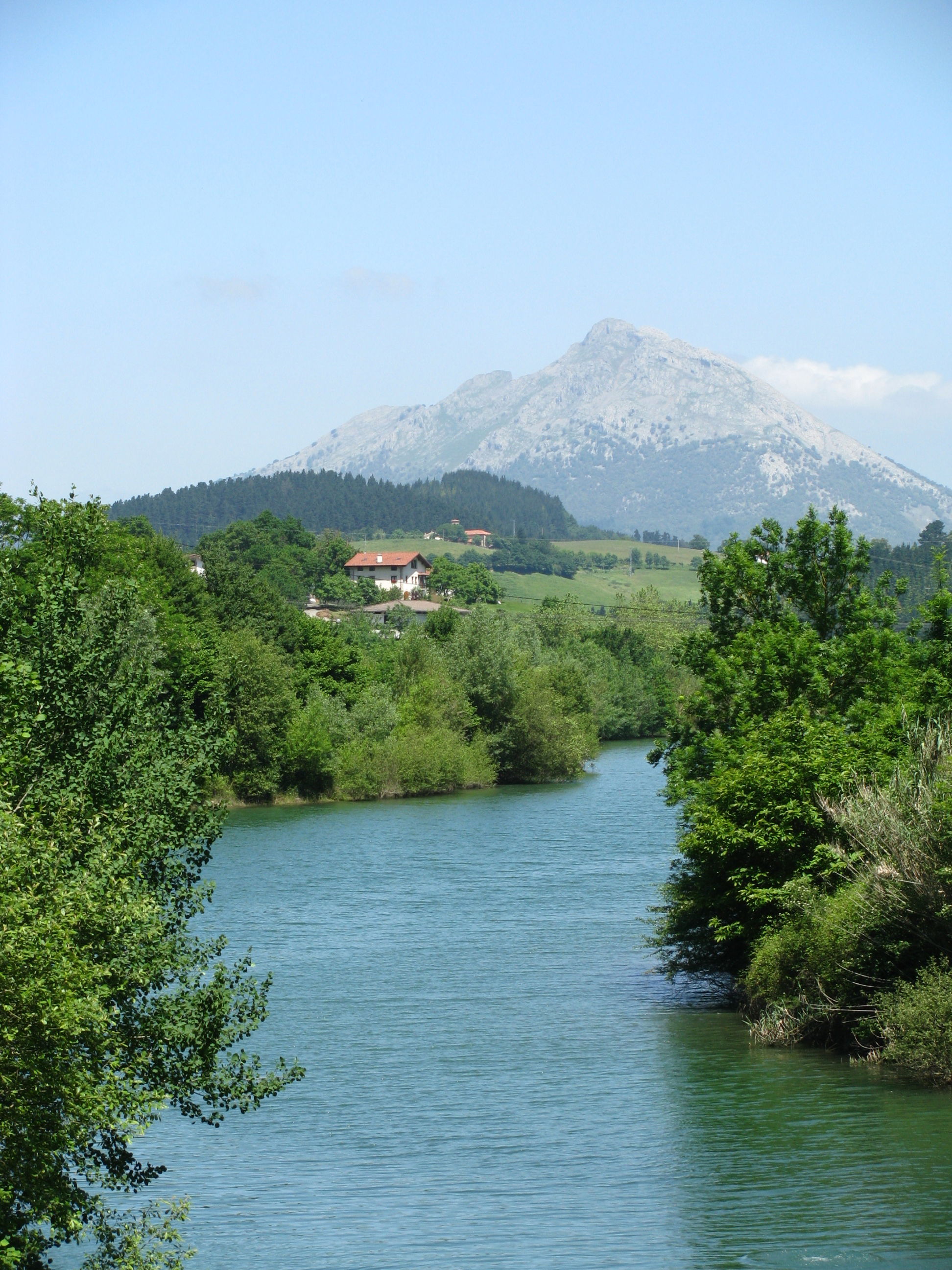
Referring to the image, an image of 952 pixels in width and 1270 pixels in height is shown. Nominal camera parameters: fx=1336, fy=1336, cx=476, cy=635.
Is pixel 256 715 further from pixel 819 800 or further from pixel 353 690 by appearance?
pixel 819 800

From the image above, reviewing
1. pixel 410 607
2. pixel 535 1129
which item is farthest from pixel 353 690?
pixel 410 607

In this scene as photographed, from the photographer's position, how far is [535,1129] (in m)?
25.3

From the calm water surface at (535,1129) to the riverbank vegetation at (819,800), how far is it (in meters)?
1.38

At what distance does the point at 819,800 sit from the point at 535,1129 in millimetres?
9245

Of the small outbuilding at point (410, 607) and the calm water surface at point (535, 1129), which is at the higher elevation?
the small outbuilding at point (410, 607)

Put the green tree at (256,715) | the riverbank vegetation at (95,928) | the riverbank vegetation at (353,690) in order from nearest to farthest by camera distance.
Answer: the riverbank vegetation at (95,928), the riverbank vegetation at (353,690), the green tree at (256,715)

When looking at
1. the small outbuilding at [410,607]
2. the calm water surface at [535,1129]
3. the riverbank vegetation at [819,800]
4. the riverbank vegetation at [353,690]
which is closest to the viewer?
→ the calm water surface at [535,1129]

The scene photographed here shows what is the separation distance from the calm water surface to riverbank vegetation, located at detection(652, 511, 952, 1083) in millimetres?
1385

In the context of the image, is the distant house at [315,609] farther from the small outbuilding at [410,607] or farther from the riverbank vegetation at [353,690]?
the riverbank vegetation at [353,690]

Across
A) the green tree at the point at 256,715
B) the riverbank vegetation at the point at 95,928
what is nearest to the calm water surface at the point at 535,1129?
the riverbank vegetation at the point at 95,928

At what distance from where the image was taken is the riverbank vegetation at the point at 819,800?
25.0 meters

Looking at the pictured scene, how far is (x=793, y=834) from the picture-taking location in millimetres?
29359

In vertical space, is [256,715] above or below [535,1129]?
above

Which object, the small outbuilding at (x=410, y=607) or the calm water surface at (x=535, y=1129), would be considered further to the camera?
the small outbuilding at (x=410, y=607)
